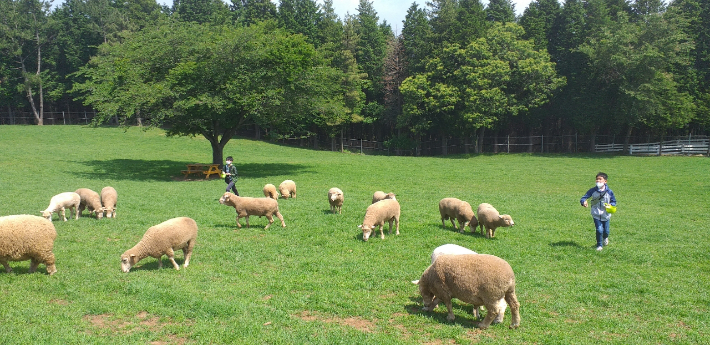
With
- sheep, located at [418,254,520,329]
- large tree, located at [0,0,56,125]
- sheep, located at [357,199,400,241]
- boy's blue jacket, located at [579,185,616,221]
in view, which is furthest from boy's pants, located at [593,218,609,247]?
large tree, located at [0,0,56,125]

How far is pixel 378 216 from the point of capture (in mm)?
13625

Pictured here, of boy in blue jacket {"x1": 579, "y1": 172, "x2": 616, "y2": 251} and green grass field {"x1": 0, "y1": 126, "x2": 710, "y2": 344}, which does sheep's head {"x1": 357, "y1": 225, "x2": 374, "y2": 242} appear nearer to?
green grass field {"x1": 0, "y1": 126, "x2": 710, "y2": 344}

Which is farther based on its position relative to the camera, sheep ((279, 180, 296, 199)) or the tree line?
the tree line

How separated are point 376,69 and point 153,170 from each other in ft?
120

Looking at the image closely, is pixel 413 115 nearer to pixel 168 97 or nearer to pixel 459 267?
pixel 168 97

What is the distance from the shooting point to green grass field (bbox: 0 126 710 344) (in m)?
7.54

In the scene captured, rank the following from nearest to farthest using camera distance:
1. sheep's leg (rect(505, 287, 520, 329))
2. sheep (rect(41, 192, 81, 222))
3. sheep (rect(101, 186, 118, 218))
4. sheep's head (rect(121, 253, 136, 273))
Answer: sheep's leg (rect(505, 287, 520, 329)), sheep's head (rect(121, 253, 136, 273)), sheep (rect(41, 192, 81, 222)), sheep (rect(101, 186, 118, 218))

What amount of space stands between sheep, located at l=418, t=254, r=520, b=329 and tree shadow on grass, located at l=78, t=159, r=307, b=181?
23.8m

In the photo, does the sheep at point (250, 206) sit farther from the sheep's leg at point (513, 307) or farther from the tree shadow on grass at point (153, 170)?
the tree shadow on grass at point (153, 170)

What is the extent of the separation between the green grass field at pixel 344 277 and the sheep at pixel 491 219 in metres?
0.38

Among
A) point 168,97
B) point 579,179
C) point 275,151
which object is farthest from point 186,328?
point 275,151

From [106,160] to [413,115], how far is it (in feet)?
102

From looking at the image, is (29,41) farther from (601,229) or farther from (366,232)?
(601,229)

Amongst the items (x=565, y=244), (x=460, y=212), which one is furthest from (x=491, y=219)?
(x=565, y=244)
